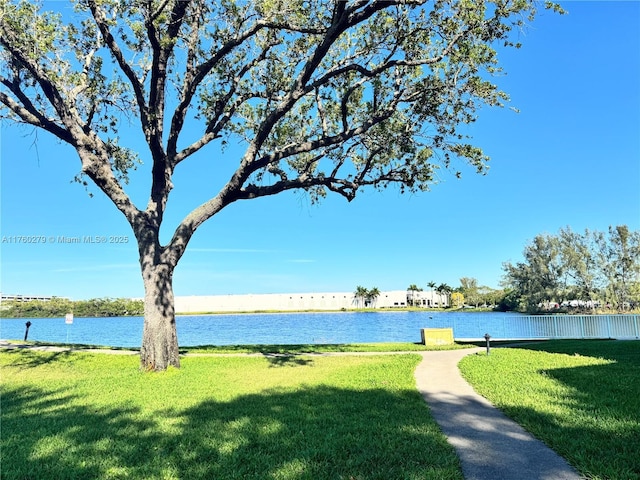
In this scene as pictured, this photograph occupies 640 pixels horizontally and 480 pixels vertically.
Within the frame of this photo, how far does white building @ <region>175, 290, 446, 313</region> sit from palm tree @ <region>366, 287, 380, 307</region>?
36 centimetres

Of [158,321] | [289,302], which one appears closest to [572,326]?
[158,321]

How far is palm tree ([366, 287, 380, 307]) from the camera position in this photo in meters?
151

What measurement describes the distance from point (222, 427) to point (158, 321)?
21.3 ft

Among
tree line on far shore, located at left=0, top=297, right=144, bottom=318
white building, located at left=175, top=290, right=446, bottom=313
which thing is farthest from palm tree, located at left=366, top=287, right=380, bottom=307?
tree line on far shore, located at left=0, top=297, right=144, bottom=318

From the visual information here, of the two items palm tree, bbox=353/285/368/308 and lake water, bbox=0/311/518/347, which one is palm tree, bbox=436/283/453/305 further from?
lake water, bbox=0/311/518/347

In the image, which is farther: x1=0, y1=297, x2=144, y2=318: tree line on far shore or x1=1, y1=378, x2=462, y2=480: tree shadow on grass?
x1=0, y1=297, x2=144, y2=318: tree line on far shore

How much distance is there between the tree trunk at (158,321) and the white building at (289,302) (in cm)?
12957

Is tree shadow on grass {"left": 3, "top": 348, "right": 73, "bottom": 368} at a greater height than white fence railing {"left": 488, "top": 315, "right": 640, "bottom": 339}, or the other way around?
tree shadow on grass {"left": 3, "top": 348, "right": 73, "bottom": 368}

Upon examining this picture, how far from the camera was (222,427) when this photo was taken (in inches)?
229

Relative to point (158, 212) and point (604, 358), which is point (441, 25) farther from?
point (604, 358)

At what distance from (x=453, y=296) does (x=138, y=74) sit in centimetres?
14423

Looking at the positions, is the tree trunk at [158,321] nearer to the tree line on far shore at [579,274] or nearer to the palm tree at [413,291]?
the tree line on far shore at [579,274]

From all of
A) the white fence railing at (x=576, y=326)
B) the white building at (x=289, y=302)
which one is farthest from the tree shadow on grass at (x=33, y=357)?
the white building at (x=289, y=302)

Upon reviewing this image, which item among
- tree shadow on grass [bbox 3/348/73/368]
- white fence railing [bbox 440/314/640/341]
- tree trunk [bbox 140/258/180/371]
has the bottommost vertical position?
white fence railing [bbox 440/314/640/341]
